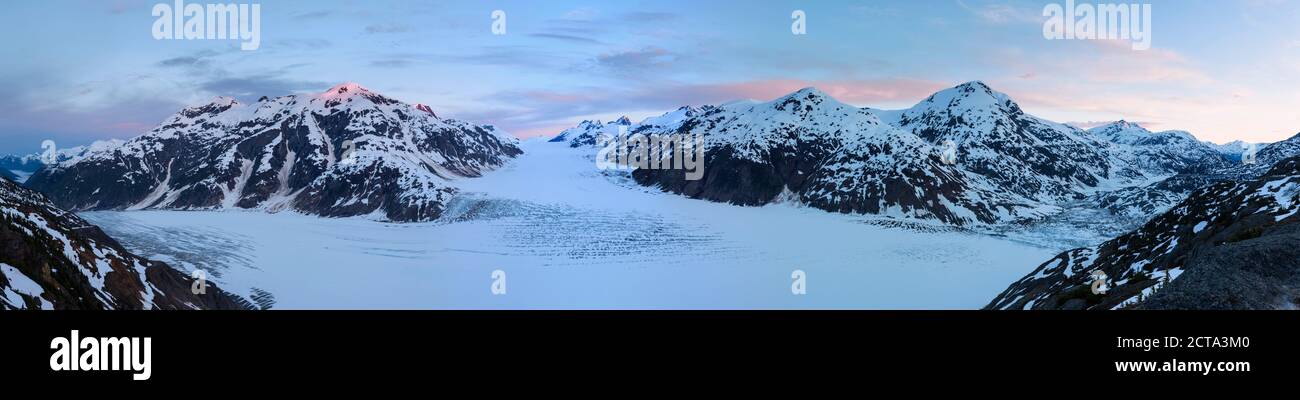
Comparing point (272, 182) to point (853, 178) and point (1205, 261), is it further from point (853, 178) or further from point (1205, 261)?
point (1205, 261)

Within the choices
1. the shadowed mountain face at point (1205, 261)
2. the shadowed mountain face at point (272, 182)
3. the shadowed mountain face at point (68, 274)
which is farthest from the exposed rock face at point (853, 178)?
the shadowed mountain face at point (68, 274)

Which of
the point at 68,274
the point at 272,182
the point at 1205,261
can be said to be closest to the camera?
the point at 1205,261

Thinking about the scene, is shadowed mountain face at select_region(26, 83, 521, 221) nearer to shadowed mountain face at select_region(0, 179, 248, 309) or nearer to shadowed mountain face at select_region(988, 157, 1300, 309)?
shadowed mountain face at select_region(0, 179, 248, 309)

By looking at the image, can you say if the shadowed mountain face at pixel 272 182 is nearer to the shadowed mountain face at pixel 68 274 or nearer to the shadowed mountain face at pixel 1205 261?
the shadowed mountain face at pixel 68 274

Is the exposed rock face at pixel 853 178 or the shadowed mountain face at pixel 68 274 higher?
the exposed rock face at pixel 853 178

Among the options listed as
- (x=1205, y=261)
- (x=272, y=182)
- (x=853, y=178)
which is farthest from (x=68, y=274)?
(x=272, y=182)
